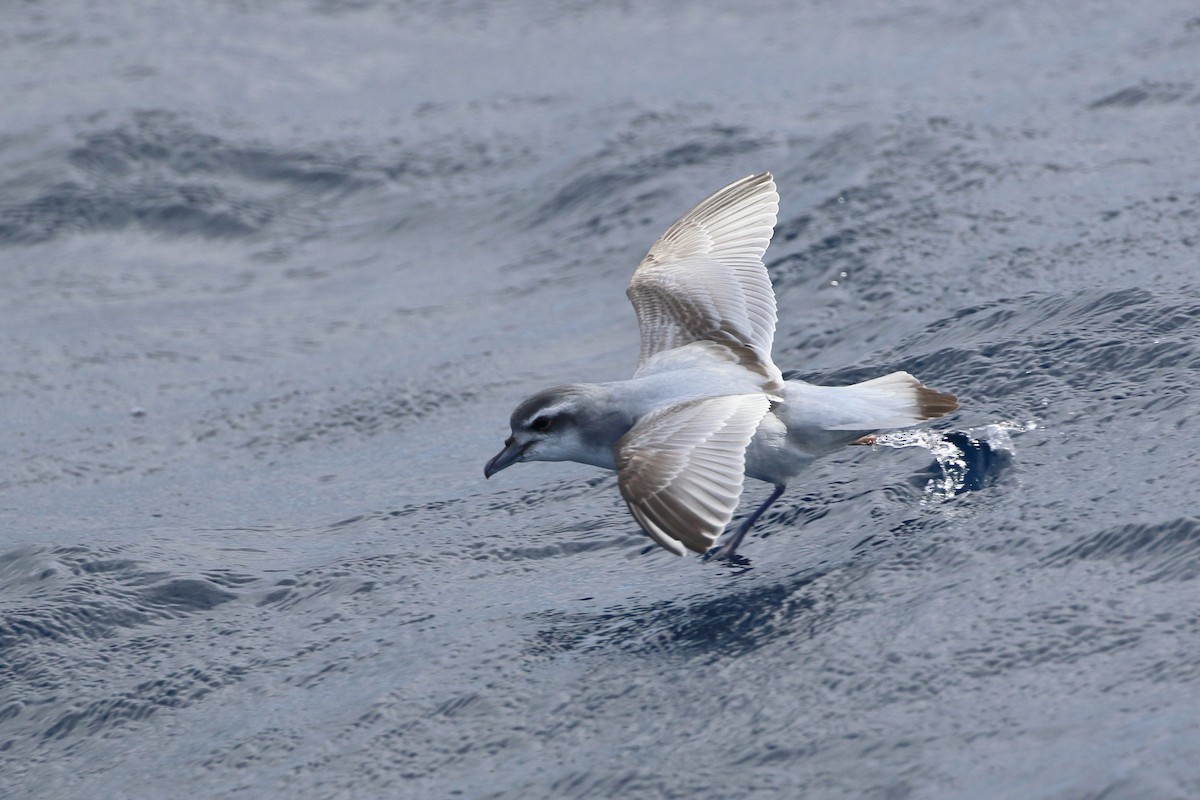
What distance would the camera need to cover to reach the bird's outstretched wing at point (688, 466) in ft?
18.9

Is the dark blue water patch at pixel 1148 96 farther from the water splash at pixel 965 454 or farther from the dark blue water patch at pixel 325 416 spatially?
the dark blue water patch at pixel 325 416

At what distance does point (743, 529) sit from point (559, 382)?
306 cm

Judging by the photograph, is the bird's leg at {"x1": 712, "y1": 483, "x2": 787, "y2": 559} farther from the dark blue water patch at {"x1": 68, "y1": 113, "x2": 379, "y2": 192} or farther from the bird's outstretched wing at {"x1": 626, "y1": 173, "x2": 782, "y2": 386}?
the dark blue water patch at {"x1": 68, "y1": 113, "x2": 379, "y2": 192}

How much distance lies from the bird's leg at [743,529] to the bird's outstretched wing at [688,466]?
0.63 meters

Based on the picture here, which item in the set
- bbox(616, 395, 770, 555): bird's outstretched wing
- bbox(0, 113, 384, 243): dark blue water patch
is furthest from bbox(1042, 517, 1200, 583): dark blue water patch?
bbox(0, 113, 384, 243): dark blue water patch

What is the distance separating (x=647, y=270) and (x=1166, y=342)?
2.98 meters

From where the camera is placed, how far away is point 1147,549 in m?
5.91

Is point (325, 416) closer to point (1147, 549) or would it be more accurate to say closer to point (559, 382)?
point (559, 382)

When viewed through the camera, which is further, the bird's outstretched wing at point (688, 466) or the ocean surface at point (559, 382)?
the bird's outstretched wing at point (688, 466)

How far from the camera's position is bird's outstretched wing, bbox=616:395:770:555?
18.9 ft

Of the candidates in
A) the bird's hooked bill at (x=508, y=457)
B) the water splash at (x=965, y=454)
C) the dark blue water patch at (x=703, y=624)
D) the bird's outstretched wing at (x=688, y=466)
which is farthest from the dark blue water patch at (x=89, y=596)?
the water splash at (x=965, y=454)

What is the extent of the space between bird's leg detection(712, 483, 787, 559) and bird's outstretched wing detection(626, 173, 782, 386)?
57cm

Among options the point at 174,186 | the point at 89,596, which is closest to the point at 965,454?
the point at 89,596

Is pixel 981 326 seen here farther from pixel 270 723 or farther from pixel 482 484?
pixel 270 723
